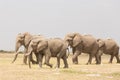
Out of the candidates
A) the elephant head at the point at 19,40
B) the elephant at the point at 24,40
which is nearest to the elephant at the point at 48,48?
the elephant at the point at 24,40

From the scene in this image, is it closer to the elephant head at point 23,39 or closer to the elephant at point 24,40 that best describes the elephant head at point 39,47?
the elephant at point 24,40

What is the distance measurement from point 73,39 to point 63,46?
32.4 ft

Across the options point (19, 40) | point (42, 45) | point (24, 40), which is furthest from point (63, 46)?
point (19, 40)

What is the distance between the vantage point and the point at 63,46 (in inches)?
1217

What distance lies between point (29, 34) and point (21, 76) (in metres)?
16.4

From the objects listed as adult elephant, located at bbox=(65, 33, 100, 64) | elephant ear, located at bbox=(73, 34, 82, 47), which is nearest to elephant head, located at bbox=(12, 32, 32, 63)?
adult elephant, located at bbox=(65, 33, 100, 64)

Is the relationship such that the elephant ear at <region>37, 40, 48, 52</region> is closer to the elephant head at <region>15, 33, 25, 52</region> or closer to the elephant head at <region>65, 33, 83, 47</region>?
the elephant head at <region>15, 33, 25, 52</region>

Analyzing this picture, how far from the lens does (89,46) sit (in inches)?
1676

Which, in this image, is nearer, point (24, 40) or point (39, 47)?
point (39, 47)

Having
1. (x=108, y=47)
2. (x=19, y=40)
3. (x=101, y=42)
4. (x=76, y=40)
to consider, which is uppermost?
(x=19, y=40)

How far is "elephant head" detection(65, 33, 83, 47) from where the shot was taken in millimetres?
40444

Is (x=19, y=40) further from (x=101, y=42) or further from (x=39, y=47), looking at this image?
(x=101, y=42)

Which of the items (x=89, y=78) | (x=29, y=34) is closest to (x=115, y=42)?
(x=29, y=34)

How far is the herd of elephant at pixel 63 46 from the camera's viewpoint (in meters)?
29.7
